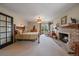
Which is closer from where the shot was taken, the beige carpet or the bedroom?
the beige carpet

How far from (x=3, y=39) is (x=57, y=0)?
4213 millimetres

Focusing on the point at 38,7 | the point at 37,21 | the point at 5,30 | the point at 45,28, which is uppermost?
the point at 38,7

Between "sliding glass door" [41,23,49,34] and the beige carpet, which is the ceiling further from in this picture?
"sliding glass door" [41,23,49,34]

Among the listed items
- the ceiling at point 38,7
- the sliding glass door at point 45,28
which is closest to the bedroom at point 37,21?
the ceiling at point 38,7

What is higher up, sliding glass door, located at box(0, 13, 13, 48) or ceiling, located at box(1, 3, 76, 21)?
ceiling, located at box(1, 3, 76, 21)

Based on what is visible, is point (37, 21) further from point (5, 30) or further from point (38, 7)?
point (5, 30)

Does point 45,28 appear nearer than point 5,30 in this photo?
No

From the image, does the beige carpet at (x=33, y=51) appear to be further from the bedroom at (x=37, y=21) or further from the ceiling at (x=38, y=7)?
the ceiling at (x=38, y=7)

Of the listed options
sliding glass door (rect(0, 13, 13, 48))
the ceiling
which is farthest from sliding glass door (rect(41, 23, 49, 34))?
sliding glass door (rect(0, 13, 13, 48))

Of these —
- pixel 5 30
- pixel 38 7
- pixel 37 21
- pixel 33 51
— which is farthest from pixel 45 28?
pixel 33 51

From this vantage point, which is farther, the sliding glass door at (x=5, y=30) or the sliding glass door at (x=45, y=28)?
the sliding glass door at (x=45, y=28)

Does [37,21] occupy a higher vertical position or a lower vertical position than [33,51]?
higher

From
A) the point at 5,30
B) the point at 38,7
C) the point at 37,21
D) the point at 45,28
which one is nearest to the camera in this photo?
the point at 38,7

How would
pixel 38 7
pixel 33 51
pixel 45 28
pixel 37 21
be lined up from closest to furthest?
pixel 33 51, pixel 38 7, pixel 37 21, pixel 45 28
